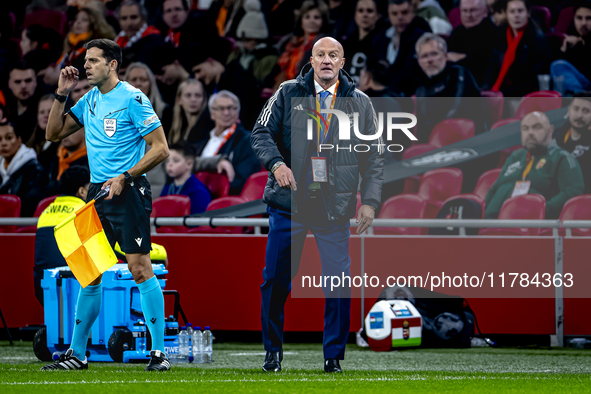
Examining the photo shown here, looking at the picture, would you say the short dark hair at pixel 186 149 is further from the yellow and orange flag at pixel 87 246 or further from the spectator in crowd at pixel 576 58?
the yellow and orange flag at pixel 87 246

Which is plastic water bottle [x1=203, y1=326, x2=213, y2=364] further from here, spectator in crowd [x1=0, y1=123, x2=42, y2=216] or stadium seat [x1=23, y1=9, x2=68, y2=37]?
stadium seat [x1=23, y1=9, x2=68, y2=37]

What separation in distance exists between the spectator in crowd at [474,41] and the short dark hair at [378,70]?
77 cm

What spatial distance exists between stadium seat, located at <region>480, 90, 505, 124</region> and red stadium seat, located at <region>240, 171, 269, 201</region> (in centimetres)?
273

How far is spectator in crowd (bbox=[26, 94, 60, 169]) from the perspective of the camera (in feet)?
32.1

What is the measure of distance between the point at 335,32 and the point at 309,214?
6.10 m

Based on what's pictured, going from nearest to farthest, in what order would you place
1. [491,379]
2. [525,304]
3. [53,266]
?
[491,379] < [53,266] < [525,304]

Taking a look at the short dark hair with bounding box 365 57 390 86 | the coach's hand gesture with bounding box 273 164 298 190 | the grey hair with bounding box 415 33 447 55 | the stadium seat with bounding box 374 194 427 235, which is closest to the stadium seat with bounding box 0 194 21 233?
the stadium seat with bounding box 374 194 427 235

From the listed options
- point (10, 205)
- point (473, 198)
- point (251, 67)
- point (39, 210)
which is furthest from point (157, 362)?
point (251, 67)

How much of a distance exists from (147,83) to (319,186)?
6.17m

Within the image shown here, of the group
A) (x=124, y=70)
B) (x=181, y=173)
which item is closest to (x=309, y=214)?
(x=181, y=173)

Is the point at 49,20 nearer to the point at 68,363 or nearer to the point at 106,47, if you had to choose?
the point at 106,47

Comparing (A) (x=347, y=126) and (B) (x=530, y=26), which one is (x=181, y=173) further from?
(A) (x=347, y=126)

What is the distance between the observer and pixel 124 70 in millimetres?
10133

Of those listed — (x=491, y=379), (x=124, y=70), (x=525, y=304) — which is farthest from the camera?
(x=124, y=70)
